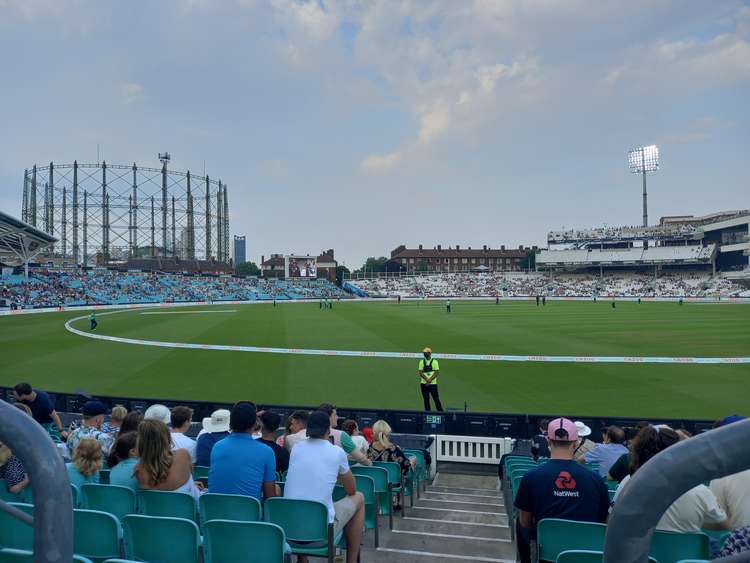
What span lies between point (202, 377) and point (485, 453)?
38.9 feet

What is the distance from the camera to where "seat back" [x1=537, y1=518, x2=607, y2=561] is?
3672 millimetres

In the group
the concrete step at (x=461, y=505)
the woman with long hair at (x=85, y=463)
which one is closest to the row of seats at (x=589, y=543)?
the concrete step at (x=461, y=505)

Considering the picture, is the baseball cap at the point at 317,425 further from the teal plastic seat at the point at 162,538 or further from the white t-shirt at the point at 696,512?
the white t-shirt at the point at 696,512

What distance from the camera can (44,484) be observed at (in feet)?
4.50

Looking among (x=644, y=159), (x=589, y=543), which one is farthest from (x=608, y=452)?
(x=644, y=159)

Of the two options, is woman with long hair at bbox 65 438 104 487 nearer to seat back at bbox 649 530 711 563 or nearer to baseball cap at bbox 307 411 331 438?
baseball cap at bbox 307 411 331 438

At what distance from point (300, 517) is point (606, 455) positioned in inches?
160

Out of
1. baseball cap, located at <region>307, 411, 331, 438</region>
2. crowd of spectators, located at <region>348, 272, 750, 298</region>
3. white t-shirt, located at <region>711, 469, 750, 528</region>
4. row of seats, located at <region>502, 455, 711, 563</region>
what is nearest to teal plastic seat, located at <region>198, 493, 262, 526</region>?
baseball cap, located at <region>307, 411, 331, 438</region>

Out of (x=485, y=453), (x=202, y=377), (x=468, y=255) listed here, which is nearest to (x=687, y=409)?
(x=485, y=453)

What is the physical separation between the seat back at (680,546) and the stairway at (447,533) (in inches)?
77.5

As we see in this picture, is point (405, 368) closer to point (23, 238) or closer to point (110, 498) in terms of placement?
point (110, 498)

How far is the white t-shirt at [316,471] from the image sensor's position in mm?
4551

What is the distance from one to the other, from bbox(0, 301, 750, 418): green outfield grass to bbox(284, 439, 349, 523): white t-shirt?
10379mm

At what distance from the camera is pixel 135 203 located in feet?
331
